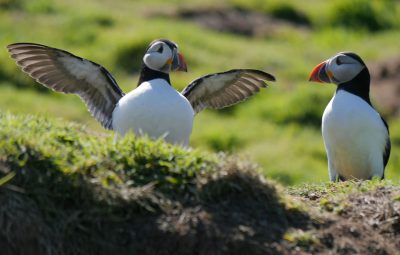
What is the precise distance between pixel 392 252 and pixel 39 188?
82.5 inches

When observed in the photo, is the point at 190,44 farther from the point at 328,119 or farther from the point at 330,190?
the point at 330,190

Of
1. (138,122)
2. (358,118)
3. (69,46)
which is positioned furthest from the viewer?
(69,46)

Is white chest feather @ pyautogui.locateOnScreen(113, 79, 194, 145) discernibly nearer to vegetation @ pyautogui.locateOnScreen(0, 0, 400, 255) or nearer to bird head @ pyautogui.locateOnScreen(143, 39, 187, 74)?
Answer: bird head @ pyautogui.locateOnScreen(143, 39, 187, 74)

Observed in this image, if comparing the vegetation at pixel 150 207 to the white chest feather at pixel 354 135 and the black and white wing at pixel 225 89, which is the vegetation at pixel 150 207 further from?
the black and white wing at pixel 225 89

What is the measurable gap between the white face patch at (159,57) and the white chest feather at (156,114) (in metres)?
0.29

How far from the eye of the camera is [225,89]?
8961 mm

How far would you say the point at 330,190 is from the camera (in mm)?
6945

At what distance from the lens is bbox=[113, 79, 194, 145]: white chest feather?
292 inches

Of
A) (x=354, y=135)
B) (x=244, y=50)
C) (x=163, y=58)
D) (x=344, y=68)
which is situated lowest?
(x=354, y=135)

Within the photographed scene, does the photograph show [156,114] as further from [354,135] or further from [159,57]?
[354,135]

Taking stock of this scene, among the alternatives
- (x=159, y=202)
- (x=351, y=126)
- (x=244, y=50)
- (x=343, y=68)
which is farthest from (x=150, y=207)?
(x=244, y=50)

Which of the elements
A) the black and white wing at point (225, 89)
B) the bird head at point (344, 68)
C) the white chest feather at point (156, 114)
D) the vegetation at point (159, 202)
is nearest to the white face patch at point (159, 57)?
the white chest feather at point (156, 114)

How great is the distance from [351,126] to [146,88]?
70.0 inches

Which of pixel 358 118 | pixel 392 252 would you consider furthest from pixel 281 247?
pixel 358 118
